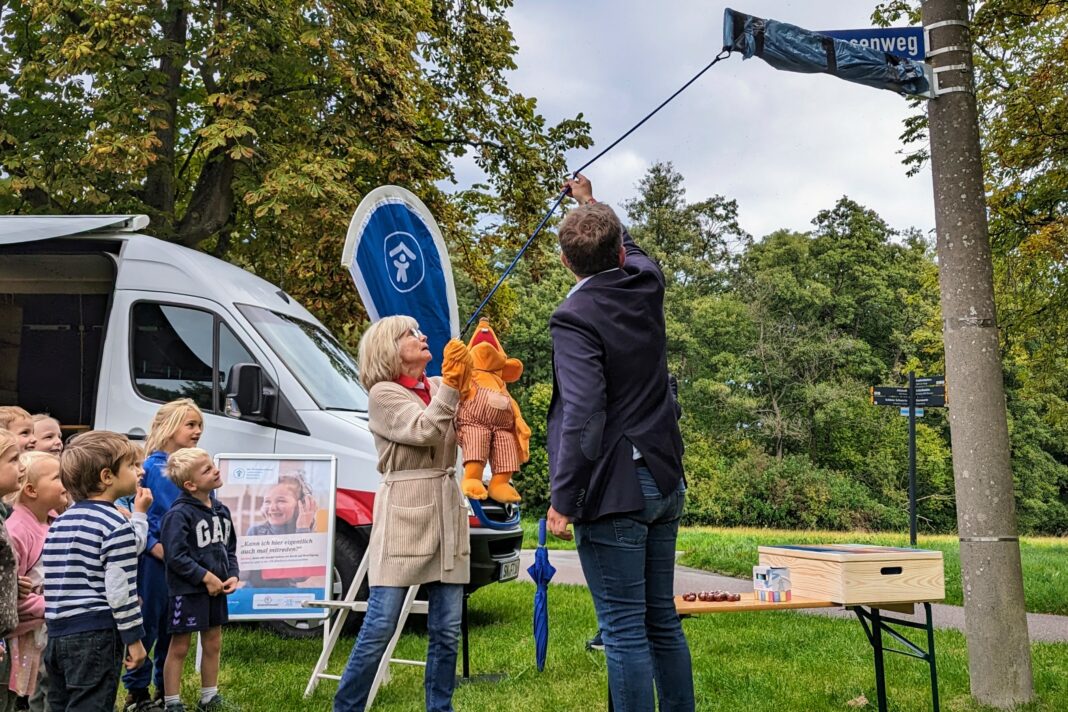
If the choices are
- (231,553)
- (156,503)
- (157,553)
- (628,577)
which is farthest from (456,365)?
(156,503)

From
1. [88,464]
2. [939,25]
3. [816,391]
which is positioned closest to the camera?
[88,464]

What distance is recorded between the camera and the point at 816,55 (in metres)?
5.71

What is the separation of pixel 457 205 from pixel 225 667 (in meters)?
10.8

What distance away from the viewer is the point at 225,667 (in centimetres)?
664

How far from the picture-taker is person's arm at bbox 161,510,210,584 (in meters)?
5.02

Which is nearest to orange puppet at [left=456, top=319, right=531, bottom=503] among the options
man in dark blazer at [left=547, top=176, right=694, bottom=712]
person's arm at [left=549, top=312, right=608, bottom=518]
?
man in dark blazer at [left=547, top=176, right=694, bottom=712]

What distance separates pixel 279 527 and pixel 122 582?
2795mm

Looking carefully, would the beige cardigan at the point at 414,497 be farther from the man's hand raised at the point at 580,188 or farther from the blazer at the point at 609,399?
the man's hand raised at the point at 580,188

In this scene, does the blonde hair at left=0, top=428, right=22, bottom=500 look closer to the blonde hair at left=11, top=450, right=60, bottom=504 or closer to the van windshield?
the blonde hair at left=11, top=450, right=60, bottom=504

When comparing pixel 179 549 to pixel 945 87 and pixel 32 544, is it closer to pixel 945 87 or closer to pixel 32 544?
pixel 32 544

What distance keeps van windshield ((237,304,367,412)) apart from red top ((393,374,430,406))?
122 inches

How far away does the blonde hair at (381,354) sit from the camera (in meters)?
4.41

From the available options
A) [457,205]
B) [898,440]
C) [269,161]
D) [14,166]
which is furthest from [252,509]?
[898,440]

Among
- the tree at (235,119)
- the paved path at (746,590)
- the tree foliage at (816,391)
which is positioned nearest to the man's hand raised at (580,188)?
the paved path at (746,590)
